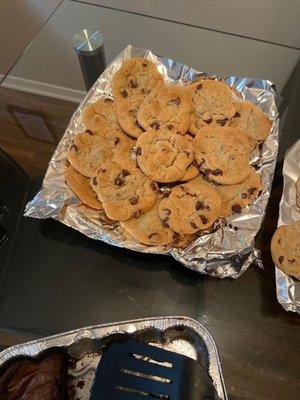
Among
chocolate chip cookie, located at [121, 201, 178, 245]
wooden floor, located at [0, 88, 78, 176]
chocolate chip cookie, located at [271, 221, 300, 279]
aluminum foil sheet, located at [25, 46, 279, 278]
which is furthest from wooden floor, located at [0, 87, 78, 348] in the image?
chocolate chip cookie, located at [271, 221, 300, 279]

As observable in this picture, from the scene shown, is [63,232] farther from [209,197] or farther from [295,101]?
[295,101]

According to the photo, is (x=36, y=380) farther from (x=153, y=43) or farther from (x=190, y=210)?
(x=153, y=43)

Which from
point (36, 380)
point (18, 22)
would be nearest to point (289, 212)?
point (36, 380)

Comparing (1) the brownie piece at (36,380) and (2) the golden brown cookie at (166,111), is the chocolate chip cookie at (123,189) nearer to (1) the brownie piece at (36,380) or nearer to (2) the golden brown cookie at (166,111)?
(2) the golden brown cookie at (166,111)

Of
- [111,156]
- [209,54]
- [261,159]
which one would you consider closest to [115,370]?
[111,156]

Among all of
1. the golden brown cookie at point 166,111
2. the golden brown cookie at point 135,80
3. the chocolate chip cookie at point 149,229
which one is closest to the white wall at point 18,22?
the golden brown cookie at point 135,80

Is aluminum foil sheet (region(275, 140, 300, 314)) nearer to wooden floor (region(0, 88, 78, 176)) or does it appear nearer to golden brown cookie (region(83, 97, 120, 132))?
golden brown cookie (region(83, 97, 120, 132))
